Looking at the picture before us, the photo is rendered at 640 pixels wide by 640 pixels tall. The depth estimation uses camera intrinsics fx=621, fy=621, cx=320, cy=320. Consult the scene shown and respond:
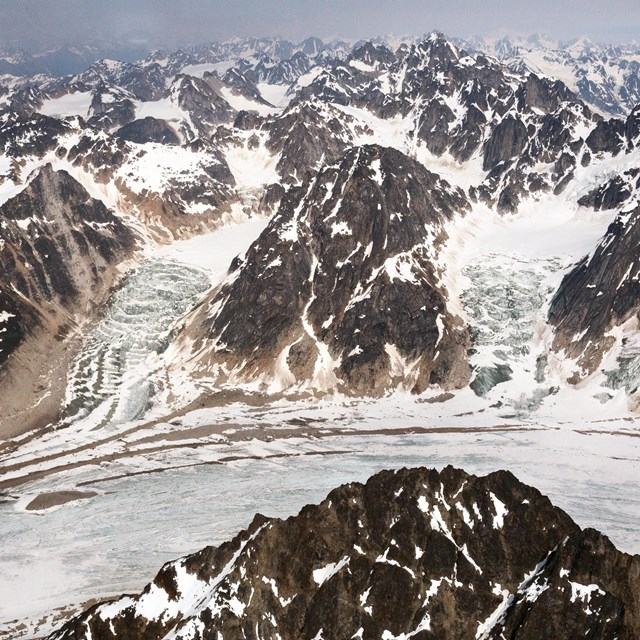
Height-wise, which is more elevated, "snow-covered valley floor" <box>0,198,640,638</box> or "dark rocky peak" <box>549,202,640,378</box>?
"dark rocky peak" <box>549,202,640,378</box>

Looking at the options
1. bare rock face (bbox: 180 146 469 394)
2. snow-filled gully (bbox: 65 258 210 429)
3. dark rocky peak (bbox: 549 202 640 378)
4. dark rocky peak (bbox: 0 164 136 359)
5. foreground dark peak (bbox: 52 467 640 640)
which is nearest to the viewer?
foreground dark peak (bbox: 52 467 640 640)

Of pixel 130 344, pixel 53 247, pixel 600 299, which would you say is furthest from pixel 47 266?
pixel 600 299

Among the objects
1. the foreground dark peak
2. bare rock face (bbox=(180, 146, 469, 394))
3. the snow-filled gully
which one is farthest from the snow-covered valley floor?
the foreground dark peak

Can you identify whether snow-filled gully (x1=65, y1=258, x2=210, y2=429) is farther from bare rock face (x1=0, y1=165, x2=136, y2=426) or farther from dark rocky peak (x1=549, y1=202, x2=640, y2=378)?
dark rocky peak (x1=549, y1=202, x2=640, y2=378)


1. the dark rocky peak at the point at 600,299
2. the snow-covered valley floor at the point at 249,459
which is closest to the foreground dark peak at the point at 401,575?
the snow-covered valley floor at the point at 249,459

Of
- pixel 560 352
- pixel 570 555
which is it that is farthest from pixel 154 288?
pixel 570 555

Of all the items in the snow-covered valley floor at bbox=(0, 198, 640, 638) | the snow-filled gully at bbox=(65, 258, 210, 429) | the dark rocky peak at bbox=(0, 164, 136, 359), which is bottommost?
the snow-covered valley floor at bbox=(0, 198, 640, 638)
